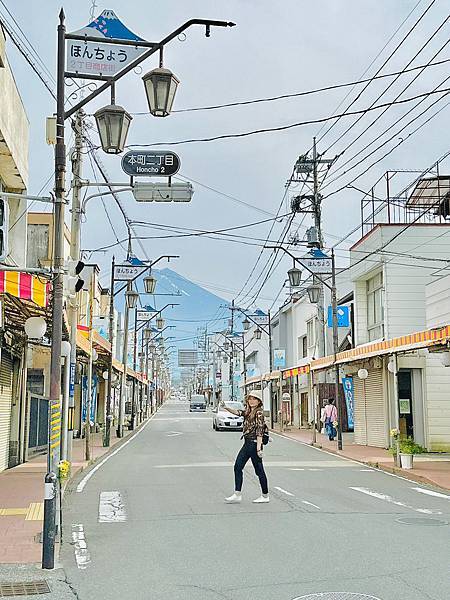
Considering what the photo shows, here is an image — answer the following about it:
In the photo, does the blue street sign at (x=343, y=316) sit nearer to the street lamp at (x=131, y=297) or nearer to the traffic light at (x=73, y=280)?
the street lamp at (x=131, y=297)

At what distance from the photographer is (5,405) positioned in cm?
2062

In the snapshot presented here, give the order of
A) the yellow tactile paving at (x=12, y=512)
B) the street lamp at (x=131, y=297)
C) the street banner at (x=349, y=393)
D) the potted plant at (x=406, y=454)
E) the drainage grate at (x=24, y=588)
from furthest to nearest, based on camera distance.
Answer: the street banner at (x=349, y=393), the street lamp at (x=131, y=297), the potted plant at (x=406, y=454), the yellow tactile paving at (x=12, y=512), the drainage grate at (x=24, y=588)

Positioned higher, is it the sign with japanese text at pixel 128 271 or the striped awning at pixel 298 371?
the sign with japanese text at pixel 128 271

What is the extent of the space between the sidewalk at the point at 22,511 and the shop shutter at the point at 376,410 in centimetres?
1157

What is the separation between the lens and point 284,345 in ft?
203

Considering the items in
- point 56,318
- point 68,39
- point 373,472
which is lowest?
point 373,472

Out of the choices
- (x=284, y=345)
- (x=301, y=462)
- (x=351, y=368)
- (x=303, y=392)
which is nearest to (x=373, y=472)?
A: (x=301, y=462)

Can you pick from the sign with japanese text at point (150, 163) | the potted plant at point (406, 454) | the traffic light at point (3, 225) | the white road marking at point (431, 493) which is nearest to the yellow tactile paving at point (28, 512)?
the traffic light at point (3, 225)

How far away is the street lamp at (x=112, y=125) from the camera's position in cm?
1038

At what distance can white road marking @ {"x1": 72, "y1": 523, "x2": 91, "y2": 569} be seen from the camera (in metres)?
9.23

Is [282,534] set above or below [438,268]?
below

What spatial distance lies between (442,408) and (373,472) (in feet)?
23.1

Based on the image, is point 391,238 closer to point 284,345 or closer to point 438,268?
point 438,268

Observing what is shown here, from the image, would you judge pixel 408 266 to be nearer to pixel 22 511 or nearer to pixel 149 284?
pixel 149 284
